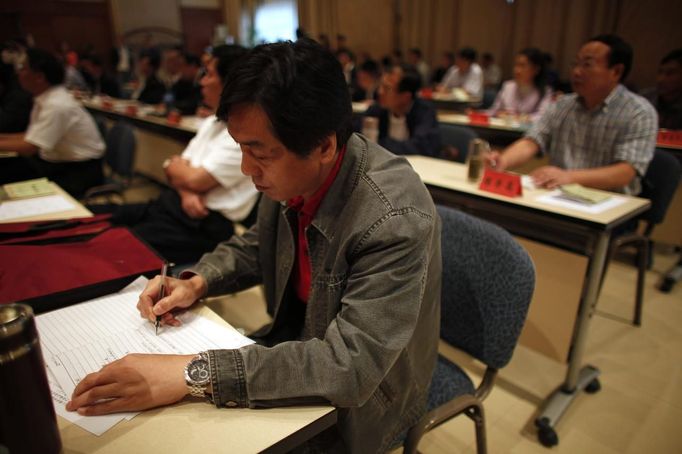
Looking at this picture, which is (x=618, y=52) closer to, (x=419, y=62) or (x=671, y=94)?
(x=671, y=94)

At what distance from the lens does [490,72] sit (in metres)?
7.71

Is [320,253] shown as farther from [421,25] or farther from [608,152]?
[421,25]

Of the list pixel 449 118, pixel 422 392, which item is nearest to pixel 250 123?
pixel 422 392

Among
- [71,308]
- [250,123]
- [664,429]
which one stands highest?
[250,123]

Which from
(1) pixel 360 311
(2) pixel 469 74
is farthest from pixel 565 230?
(2) pixel 469 74

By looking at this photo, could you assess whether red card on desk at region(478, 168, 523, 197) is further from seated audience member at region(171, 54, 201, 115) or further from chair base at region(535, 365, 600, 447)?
seated audience member at region(171, 54, 201, 115)

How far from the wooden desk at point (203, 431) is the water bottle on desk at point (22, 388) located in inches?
3.6

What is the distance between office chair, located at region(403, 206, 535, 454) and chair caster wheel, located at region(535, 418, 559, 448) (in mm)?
622

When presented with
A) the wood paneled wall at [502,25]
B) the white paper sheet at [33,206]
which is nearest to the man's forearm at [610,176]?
the white paper sheet at [33,206]

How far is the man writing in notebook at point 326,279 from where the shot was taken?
0.72m

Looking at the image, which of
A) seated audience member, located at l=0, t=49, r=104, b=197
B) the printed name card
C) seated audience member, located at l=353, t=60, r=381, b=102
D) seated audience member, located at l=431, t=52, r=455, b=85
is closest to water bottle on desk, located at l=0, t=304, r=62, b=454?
seated audience member, located at l=0, t=49, r=104, b=197

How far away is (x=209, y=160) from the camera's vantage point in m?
1.89

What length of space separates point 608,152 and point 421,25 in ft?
23.9

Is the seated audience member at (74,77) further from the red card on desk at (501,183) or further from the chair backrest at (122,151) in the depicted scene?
the red card on desk at (501,183)
